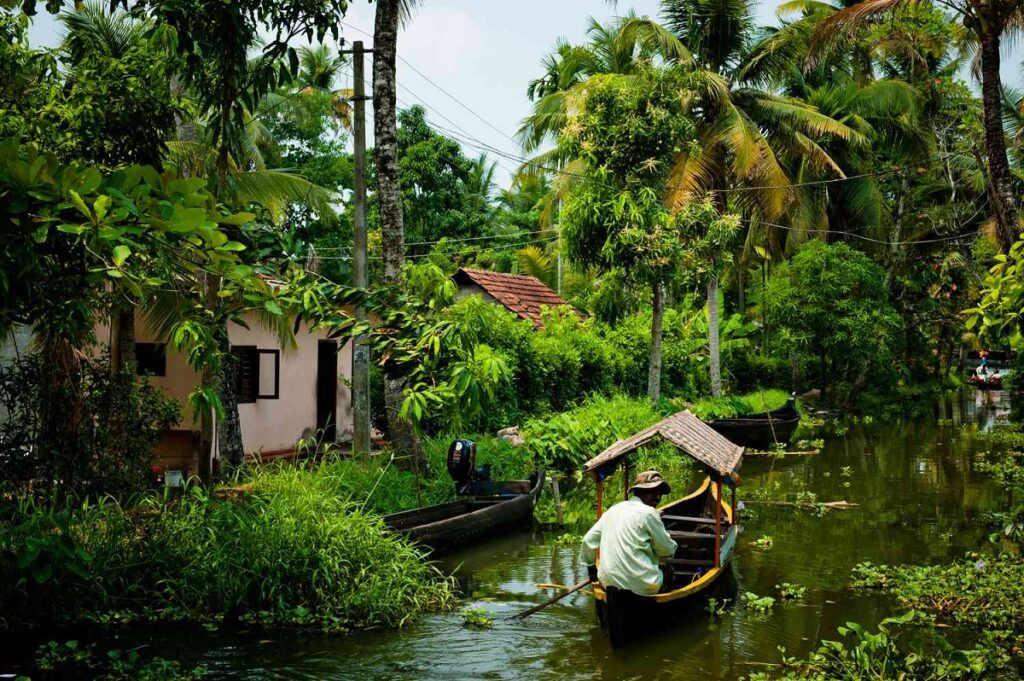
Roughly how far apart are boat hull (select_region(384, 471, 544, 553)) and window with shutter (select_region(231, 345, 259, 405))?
19.1 ft

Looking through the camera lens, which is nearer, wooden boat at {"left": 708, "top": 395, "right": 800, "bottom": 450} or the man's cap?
the man's cap

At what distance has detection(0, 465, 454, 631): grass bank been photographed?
8617 millimetres

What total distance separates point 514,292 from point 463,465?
12.7 metres

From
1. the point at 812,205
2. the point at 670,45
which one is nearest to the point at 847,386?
the point at 812,205

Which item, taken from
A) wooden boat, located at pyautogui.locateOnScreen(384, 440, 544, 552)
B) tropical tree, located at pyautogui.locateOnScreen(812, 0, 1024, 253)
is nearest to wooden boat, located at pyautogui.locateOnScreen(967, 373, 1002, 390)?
tropical tree, located at pyautogui.locateOnScreen(812, 0, 1024, 253)

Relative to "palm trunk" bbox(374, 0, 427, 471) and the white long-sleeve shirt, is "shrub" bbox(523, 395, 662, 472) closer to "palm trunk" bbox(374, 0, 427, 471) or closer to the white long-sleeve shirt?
"palm trunk" bbox(374, 0, 427, 471)

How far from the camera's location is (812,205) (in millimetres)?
31844

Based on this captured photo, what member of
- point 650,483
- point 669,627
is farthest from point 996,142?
point 669,627

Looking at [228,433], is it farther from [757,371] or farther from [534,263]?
[757,371]

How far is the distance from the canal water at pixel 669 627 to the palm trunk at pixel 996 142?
15.6ft

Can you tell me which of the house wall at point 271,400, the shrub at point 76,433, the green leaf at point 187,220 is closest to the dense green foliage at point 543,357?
the house wall at point 271,400

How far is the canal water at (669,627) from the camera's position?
26.4 feet

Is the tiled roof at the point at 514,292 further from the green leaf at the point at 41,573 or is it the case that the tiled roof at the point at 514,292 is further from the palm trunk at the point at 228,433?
the green leaf at the point at 41,573

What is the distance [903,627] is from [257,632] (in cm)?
619
